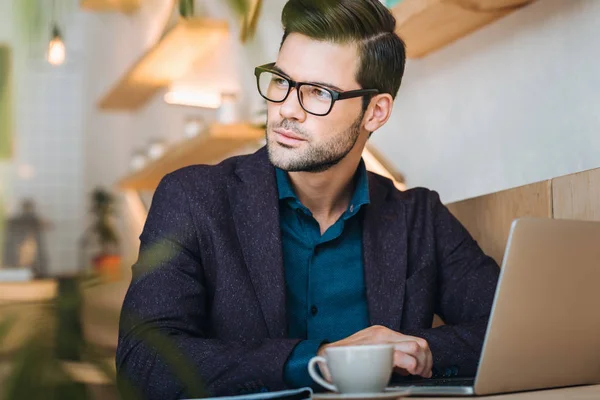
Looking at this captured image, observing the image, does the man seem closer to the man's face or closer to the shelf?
the man's face

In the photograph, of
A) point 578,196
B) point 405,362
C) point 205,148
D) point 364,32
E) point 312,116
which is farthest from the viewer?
point 205,148

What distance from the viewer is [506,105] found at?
1792mm

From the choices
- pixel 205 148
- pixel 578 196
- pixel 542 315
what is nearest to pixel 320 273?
pixel 578 196

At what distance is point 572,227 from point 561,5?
0.88m

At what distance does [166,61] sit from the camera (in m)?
3.38

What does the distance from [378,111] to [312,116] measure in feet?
0.69

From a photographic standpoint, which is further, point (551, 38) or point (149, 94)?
point (149, 94)

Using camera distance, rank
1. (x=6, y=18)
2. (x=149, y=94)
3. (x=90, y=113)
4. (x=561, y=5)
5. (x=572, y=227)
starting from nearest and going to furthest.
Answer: (x=6, y=18)
(x=572, y=227)
(x=561, y=5)
(x=149, y=94)
(x=90, y=113)

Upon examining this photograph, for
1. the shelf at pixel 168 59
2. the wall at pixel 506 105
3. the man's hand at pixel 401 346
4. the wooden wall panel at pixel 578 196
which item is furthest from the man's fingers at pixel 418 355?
the shelf at pixel 168 59

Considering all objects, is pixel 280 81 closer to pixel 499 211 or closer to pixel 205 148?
pixel 499 211

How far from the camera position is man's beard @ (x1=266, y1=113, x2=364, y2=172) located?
1364 millimetres

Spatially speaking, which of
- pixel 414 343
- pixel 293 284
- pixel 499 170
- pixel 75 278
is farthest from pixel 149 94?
pixel 75 278

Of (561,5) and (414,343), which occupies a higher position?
(561,5)

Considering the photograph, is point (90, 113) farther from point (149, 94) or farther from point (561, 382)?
point (561, 382)
